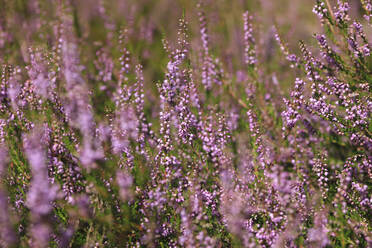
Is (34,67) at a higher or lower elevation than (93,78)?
lower

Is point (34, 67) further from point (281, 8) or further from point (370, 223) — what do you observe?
point (281, 8)

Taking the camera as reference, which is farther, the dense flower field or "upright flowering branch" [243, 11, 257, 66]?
"upright flowering branch" [243, 11, 257, 66]

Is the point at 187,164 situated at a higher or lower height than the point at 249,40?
lower

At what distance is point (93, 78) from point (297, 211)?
11.4 feet

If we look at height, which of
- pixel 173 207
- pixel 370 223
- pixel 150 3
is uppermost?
pixel 150 3

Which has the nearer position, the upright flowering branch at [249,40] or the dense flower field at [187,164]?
the dense flower field at [187,164]

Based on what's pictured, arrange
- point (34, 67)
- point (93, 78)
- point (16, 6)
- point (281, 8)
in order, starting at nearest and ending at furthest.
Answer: point (34, 67) < point (93, 78) < point (16, 6) < point (281, 8)

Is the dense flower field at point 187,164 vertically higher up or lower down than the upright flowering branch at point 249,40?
lower down

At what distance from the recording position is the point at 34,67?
3.38 meters

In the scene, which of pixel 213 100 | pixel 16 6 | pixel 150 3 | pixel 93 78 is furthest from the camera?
pixel 150 3

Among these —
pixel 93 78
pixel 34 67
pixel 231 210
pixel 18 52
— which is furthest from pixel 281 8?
pixel 231 210

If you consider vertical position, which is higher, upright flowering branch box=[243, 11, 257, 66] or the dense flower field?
upright flowering branch box=[243, 11, 257, 66]

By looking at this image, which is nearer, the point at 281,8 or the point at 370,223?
the point at 370,223

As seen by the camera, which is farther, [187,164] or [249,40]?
[249,40]
